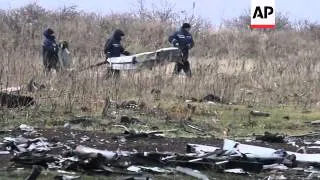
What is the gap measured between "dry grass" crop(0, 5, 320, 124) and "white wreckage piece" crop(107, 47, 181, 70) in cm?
58

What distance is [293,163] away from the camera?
19.8ft

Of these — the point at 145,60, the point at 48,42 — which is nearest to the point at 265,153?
the point at 145,60

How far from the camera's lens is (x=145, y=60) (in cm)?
1570

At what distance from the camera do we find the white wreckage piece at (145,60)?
14.7 meters

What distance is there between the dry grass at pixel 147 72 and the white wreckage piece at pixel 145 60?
58cm

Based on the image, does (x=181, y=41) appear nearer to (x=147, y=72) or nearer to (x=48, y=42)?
(x=48, y=42)

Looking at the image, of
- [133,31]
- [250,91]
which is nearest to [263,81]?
[250,91]

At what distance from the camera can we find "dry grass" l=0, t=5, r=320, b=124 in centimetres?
1069

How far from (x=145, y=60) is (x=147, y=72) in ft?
8.61

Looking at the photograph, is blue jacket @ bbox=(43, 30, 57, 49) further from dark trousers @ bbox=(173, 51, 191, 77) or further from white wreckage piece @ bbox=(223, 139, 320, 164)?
white wreckage piece @ bbox=(223, 139, 320, 164)

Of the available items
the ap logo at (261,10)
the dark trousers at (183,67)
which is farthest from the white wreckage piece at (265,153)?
the ap logo at (261,10)

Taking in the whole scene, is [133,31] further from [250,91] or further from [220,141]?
[220,141]

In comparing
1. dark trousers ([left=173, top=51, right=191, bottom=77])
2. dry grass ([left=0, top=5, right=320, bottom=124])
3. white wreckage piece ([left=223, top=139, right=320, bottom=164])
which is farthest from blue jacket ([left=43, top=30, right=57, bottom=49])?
white wreckage piece ([left=223, top=139, right=320, bottom=164])

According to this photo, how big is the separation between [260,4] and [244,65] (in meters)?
→ 1.74
